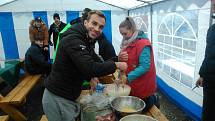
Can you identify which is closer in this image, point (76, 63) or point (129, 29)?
point (76, 63)

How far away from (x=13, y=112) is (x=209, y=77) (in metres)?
2.91

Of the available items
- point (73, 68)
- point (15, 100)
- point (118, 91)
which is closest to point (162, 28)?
point (118, 91)

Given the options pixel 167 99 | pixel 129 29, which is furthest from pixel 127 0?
pixel 129 29

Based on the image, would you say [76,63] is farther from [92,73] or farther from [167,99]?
[167,99]

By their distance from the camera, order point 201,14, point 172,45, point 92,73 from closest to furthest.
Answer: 1. point 92,73
2. point 201,14
3. point 172,45

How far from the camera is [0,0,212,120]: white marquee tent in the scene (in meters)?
3.07

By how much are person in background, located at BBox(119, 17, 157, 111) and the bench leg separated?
2187mm

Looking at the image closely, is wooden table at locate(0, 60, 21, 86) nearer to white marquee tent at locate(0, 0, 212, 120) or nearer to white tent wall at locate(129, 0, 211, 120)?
white marquee tent at locate(0, 0, 212, 120)

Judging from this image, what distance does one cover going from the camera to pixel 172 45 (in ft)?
12.8

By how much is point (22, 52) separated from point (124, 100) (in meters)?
5.33

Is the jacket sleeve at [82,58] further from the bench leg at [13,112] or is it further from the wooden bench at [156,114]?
the bench leg at [13,112]

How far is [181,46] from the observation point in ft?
11.5

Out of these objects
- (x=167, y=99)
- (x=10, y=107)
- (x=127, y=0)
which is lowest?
(x=167, y=99)

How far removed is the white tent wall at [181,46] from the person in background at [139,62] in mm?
1204
